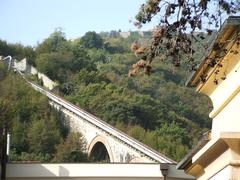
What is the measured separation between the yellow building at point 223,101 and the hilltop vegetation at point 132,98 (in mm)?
47648

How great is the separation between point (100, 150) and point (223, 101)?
165ft

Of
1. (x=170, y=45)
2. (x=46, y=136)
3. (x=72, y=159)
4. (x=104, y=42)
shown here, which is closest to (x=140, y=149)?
(x=72, y=159)

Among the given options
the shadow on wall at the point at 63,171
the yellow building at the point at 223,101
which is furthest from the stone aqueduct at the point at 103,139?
the yellow building at the point at 223,101

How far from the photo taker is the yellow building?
338 inches

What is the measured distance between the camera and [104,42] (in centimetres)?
12550


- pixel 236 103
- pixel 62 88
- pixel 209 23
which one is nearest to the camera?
pixel 209 23

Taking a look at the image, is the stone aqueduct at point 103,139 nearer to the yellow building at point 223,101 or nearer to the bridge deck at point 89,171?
the bridge deck at point 89,171

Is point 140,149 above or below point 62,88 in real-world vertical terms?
below

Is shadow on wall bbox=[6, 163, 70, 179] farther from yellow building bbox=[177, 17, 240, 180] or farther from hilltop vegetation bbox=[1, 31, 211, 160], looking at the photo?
hilltop vegetation bbox=[1, 31, 211, 160]

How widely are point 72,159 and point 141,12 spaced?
161 ft

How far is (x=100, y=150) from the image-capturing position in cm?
6041

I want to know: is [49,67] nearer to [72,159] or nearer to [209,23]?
[72,159]

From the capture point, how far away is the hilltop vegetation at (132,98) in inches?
2712

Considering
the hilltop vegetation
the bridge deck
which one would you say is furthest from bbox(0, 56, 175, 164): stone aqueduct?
the bridge deck
